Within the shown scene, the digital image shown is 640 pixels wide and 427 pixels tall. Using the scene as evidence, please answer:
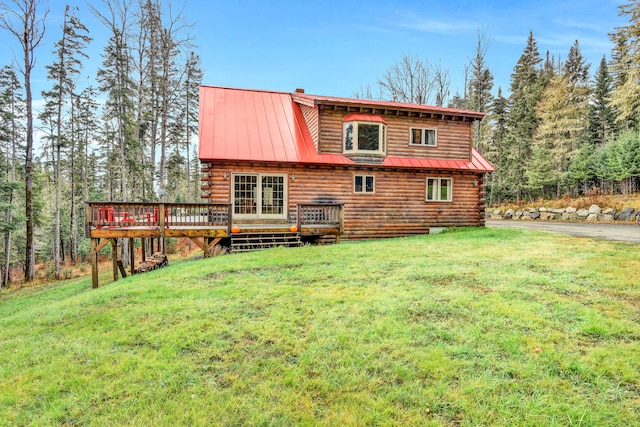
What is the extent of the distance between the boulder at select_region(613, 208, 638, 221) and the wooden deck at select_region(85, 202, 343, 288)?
16.4 m

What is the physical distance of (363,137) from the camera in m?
13.7

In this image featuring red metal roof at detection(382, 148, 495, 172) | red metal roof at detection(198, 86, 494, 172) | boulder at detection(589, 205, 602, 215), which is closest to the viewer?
red metal roof at detection(198, 86, 494, 172)

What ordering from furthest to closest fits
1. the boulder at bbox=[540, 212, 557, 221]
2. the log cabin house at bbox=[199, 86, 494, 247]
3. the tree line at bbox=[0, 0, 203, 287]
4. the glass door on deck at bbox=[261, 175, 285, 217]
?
the boulder at bbox=[540, 212, 557, 221] → the tree line at bbox=[0, 0, 203, 287] → the glass door on deck at bbox=[261, 175, 285, 217] → the log cabin house at bbox=[199, 86, 494, 247]

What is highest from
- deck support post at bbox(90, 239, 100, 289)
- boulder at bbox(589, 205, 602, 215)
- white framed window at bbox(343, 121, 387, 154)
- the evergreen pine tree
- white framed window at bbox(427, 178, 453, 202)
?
the evergreen pine tree

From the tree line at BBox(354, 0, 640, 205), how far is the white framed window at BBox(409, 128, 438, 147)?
462 inches

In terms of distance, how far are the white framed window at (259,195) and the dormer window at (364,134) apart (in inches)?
128

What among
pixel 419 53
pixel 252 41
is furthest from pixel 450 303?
pixel 252 41

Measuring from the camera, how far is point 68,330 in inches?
185

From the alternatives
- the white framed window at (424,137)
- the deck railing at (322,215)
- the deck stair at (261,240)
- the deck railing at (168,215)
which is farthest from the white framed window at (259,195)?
the white framed window at (424,137)

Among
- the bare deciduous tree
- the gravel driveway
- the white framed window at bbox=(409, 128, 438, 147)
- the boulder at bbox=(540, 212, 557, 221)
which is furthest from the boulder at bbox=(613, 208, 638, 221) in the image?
the bare deciduous tree

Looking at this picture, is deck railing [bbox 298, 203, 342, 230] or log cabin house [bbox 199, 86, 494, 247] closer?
deck railing [bbox 298, 203, 342, 230]

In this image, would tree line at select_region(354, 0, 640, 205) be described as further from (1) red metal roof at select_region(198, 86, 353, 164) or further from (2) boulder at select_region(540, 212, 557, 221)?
(1) red metal roof at select_region(198, 86, 353, 164)

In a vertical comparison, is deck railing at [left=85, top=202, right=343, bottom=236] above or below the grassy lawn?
above

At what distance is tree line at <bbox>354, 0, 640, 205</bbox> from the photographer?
71.4 feet
